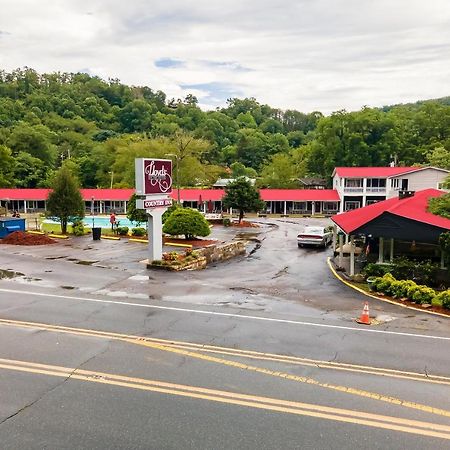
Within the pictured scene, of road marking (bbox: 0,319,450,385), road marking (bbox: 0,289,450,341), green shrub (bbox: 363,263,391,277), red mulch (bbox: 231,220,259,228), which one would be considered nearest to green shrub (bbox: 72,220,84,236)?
red mulch (bbox: 231,220,259,228)

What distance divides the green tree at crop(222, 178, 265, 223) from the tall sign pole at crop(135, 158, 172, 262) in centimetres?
2463

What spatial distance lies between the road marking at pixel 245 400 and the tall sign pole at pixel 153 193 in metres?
13.6

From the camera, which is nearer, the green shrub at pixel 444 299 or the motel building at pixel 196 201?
the green shrub at pixel 444 299

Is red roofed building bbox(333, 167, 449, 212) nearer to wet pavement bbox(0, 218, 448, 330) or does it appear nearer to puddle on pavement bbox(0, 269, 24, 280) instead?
wet pavement bbox(0, 218, 448, 330)

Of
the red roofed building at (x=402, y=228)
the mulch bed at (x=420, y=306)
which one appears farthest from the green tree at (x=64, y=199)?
the mulch bed at (x=420, y=306)

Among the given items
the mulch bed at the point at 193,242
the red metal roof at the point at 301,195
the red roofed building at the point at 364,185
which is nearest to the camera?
the mulch bed at the point at 193,242

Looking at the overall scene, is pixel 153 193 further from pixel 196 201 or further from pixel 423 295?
pixel 196 201

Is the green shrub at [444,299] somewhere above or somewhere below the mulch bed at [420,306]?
above

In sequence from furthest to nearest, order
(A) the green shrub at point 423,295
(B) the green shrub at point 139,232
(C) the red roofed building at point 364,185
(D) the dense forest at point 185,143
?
1. (D) the dense forest at point 185,143
2. (C) the red roofed building at point 364,185
3. (B) the green shrub at point 139,232
4. (A) the green shrub at point 423,295

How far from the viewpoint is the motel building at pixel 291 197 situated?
6056 centimetres

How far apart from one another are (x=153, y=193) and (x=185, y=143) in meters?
49.8

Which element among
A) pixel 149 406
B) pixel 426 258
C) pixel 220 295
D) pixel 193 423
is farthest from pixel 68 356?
pixel 426 258

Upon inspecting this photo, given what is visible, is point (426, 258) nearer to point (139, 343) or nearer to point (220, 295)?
point (220, 295)

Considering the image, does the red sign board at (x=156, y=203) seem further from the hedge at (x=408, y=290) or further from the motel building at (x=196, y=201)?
the motel building at (x=196, y=201)
